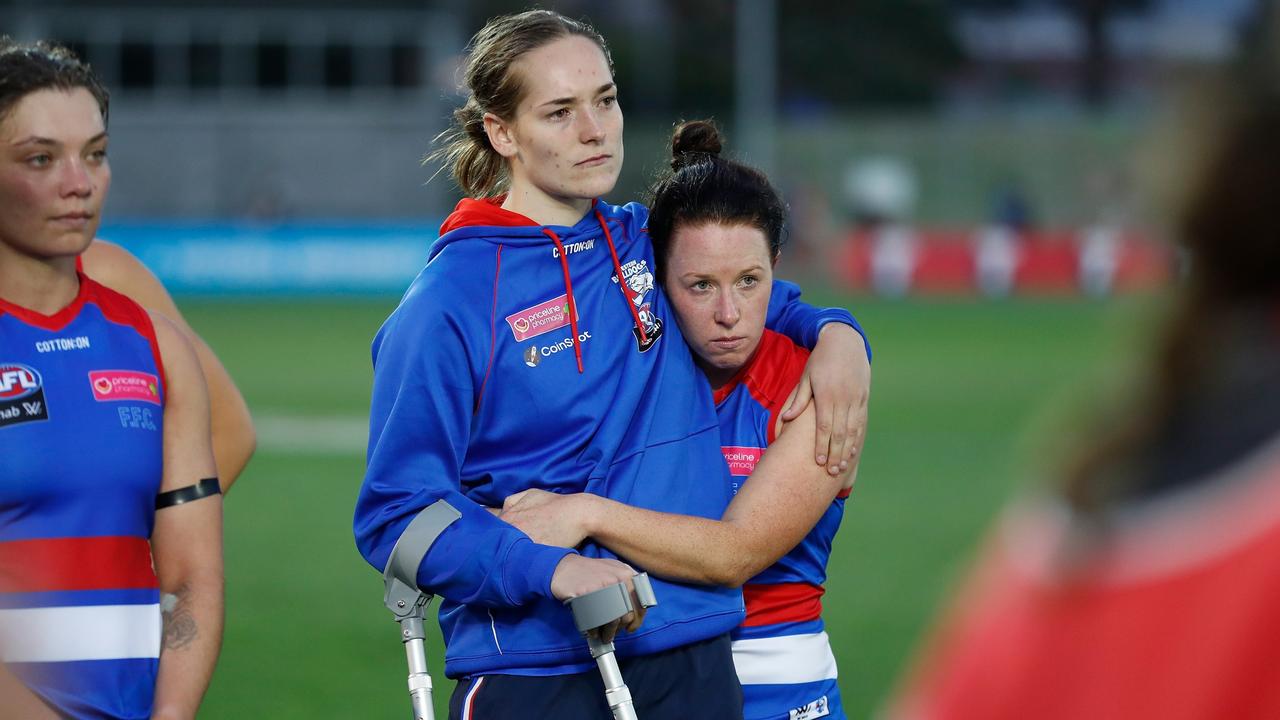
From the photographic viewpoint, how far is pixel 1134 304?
3.97ft

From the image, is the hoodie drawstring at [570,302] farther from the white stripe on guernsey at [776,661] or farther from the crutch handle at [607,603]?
the white stripe on guernsey at [776,661]

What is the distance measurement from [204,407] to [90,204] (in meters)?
0.46

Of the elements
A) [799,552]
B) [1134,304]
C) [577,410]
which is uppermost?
[1134,304]

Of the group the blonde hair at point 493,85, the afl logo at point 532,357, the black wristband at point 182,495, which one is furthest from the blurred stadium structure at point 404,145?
the black wristband at point 182,495

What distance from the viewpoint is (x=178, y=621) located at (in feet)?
10.0

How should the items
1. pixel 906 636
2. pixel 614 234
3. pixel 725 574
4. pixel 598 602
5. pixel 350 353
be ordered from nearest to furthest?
pixel 598 602, pixel 725 574, pixel 614 234, pixel 906 636, pixel 350 353

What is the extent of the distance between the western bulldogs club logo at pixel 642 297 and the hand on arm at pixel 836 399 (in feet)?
1.04

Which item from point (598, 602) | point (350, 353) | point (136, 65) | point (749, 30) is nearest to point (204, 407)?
point (598, 602)

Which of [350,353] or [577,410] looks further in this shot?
[350,353]

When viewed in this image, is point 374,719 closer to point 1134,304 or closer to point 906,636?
point 906,636

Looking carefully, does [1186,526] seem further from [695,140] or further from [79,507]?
[695,140]

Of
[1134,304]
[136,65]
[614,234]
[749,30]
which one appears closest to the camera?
[1134,304]

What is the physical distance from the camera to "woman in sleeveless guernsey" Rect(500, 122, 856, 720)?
2957 millimetres

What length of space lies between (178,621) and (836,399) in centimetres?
137
